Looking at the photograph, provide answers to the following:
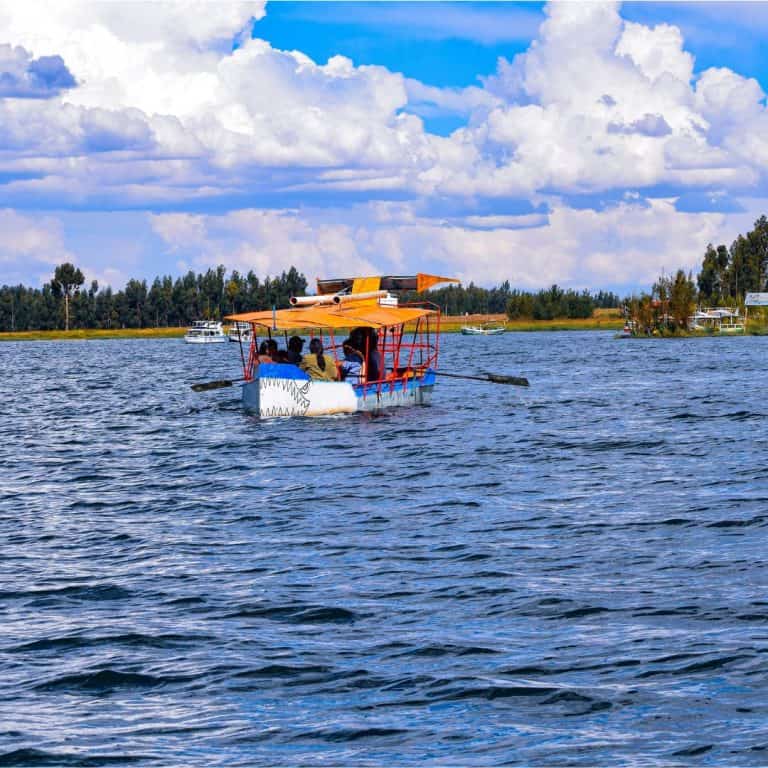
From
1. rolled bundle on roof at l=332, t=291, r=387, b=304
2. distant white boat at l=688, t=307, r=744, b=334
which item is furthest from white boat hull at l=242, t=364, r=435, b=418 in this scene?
distant white boat at l=688, t=307, r=744, b=334

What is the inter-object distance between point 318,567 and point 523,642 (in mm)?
4270

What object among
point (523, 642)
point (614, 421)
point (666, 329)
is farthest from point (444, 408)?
point (666, 329)

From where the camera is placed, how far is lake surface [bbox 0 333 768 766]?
9812 millimetres

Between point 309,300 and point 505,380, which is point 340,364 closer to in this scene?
point 309,300

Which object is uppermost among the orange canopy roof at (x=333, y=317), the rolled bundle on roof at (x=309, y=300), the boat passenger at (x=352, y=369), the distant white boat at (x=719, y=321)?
the distant white boat at (x=719, y=321)

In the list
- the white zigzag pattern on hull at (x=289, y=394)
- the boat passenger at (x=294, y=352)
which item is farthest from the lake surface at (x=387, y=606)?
the boat passenger at (x=294, y=352)

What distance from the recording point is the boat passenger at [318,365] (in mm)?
36969

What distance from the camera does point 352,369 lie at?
38812 mm

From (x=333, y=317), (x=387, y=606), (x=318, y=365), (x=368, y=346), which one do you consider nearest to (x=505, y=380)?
(x=368, y=346)

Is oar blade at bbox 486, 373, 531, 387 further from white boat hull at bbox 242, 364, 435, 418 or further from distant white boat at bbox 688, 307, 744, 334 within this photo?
distant white boat at bbox 688, 307, 744, 334

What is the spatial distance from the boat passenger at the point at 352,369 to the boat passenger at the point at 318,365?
34.4 inches

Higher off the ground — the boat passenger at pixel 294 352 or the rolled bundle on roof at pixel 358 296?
the rolled bundle on roof at pixel 358 296

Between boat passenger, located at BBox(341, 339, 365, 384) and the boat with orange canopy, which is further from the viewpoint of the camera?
boat passenger, located at BBox(341, 339, 365, 384)

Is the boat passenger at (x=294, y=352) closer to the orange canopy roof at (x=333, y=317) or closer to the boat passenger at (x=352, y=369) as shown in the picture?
the orange canopy roof at (x=333, y=317)
